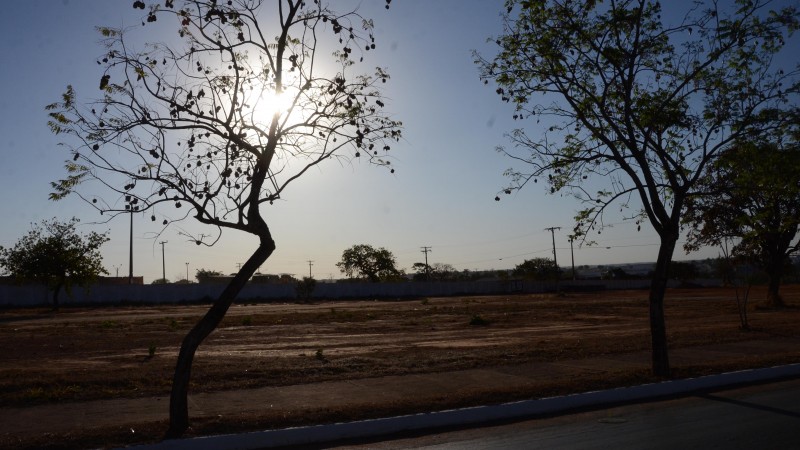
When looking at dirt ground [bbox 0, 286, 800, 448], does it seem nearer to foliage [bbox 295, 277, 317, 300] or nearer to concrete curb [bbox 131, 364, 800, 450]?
concrete curb [bbox 131, 364, 800, 450]

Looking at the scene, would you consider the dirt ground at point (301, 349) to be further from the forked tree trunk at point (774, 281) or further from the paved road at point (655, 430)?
the forked tree trunk at point (774, 281)

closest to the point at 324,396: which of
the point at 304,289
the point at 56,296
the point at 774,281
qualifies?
the point at 774,281

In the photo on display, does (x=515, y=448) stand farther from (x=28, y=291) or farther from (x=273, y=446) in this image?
(x=28, y=291)

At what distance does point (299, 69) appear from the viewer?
10.4 m

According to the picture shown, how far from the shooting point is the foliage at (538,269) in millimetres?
114500

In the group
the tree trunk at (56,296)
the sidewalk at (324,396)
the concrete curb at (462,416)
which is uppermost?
the tree trunk at (56,296)

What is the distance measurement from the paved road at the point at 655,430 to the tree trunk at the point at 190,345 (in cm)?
211

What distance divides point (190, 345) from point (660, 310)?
8.59 metres

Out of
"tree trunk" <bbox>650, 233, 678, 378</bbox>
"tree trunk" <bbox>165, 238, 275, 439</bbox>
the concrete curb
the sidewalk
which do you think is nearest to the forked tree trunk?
the sidewalk

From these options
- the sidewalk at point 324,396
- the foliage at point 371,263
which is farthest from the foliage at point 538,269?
the sidewalk at point 324,396

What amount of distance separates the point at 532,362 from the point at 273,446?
829cm

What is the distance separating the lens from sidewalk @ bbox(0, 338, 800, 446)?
32.9 ft

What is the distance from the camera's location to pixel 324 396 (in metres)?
11.9

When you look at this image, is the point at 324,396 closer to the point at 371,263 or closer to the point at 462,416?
the point at 462,416
